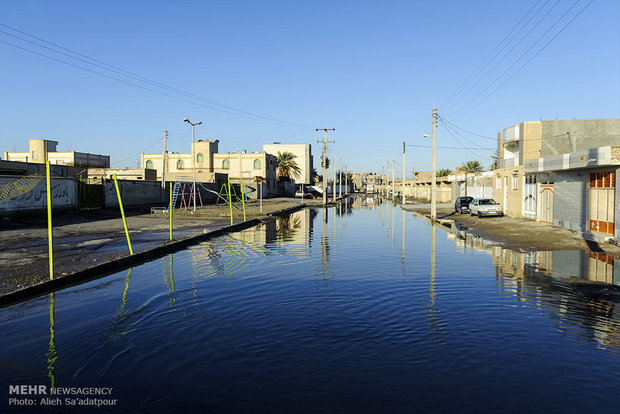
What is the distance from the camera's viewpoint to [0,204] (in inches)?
1170

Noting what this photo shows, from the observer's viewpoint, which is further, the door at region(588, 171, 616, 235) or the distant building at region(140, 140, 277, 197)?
the distant building at region(140, 140, 277, 197)

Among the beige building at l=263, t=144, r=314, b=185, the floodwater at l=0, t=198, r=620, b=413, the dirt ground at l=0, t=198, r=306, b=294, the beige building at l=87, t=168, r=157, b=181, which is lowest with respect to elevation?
the floodwater at l=0, t=198, r=620, b=413

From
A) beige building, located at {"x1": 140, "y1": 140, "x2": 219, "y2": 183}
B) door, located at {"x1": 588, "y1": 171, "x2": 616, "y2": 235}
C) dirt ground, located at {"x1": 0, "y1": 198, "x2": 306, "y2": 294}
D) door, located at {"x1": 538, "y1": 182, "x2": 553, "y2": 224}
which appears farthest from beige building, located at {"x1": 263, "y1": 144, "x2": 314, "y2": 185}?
door, located at {"x1": 588, "y1": 171, "x2": 616, "y2": 235}

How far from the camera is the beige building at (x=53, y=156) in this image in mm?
86250

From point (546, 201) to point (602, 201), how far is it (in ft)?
26.0

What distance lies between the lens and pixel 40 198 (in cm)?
3356

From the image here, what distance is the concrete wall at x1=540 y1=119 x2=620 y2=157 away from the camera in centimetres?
3888

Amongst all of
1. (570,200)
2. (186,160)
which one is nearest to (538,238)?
(570,200)

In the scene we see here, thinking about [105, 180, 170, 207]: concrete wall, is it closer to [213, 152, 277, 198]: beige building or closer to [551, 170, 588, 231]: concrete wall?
[213, 152, 277, 198]: beige building

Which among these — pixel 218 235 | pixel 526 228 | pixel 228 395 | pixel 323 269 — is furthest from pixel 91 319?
pixel 526 228

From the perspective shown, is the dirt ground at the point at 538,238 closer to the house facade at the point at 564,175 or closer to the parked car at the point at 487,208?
the house facade at the point at 564,175

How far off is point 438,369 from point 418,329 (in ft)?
5.93
